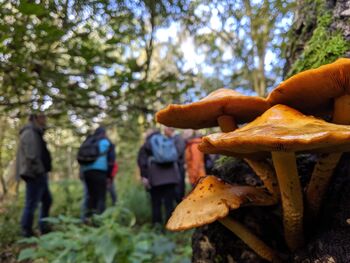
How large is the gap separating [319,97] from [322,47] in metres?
0.76

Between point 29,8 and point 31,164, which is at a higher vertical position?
point 29,8

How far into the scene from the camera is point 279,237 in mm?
1886

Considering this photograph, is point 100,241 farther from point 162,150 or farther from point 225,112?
point 162,150

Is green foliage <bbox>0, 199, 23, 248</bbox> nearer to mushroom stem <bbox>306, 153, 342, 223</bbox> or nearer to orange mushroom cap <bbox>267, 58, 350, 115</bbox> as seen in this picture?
mushroom stem <bbox>306, 153, 342, 223</bbox>

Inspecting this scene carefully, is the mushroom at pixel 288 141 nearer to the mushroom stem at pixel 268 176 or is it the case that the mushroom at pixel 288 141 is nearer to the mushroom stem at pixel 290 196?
the mushroom stem at pixel 290 196

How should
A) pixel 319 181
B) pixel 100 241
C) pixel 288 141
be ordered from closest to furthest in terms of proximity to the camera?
1. pixel 288 141
2. pixel 319 181
3. pixel 100 241

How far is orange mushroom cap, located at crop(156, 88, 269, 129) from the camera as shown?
1.70m

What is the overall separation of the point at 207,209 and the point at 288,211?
384 mm

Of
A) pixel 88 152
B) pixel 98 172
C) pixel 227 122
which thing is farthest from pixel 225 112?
pixel 98 172

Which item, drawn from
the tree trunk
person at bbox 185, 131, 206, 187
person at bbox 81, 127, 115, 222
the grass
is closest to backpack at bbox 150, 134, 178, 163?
person at bbox 185, 131, 206, 187

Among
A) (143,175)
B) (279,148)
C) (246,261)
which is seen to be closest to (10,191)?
(143,175)

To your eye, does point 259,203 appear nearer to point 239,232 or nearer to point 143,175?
point 239,232

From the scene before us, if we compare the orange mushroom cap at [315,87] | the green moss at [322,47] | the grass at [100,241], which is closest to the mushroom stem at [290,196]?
the orange mushroom cap at [315,87]

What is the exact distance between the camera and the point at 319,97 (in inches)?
67.7
